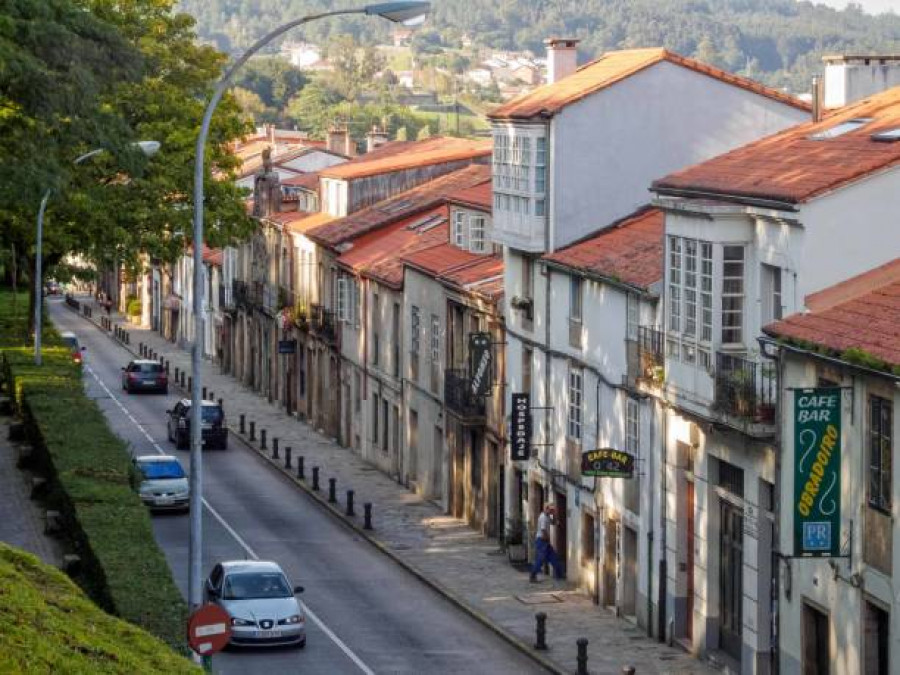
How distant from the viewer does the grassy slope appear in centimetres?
1408

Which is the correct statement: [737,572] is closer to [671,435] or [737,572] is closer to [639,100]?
[671,435]

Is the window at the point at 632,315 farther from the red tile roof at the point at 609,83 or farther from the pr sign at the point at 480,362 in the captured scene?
the pr sign at the point at 480,362

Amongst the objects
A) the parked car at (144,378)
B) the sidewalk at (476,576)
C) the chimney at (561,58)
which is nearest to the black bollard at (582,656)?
the sidewalk at (476,576)

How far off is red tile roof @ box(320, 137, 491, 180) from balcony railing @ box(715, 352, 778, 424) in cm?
3854

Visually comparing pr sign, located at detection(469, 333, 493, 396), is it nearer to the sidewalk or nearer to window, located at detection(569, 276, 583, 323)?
the sidewalk

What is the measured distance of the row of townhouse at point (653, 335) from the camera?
28.2 meters

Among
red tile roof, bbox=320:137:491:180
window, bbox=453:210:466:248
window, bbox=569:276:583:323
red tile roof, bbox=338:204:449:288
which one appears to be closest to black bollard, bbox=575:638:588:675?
window, bbox=569:276:583:323

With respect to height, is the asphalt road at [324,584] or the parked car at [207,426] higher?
the parked car at [207,426]

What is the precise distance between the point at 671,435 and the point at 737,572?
3.39 m

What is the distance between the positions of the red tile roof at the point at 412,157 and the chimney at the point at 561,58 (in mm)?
19386

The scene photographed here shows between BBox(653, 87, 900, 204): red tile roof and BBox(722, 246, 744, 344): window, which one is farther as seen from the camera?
BBox(722, 246, 744, 344): window

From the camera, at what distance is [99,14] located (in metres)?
59.2

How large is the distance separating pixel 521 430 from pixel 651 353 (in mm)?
9107

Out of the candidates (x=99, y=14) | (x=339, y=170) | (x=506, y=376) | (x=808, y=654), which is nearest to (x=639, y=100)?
(x=506, y=376)
